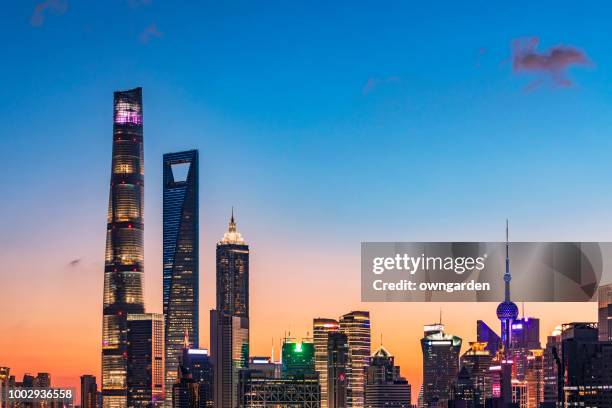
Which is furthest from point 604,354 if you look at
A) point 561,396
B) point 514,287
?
point 514,287

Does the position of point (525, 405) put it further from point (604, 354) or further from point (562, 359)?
point (604, 354)

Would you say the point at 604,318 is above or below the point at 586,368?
above

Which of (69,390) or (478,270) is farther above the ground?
(478,270)

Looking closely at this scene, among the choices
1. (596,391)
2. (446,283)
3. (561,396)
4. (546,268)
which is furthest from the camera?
(561,396)

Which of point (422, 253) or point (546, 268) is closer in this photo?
point (422, 253)

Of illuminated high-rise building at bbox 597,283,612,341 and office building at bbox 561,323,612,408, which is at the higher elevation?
illuminated high-rise building at bbox 597,283,612,341

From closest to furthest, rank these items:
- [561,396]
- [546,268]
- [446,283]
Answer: [446,283]
[546,268]
[561,396]

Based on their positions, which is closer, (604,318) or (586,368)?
(586,368)

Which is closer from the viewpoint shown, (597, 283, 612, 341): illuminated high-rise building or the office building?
the office building

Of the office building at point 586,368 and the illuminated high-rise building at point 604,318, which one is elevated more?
the illuminated high-rise building at point 604,318

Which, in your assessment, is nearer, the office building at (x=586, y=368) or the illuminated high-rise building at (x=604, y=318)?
the office building at (x=586, y=368)

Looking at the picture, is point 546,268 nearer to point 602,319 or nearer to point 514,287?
point 514,287
